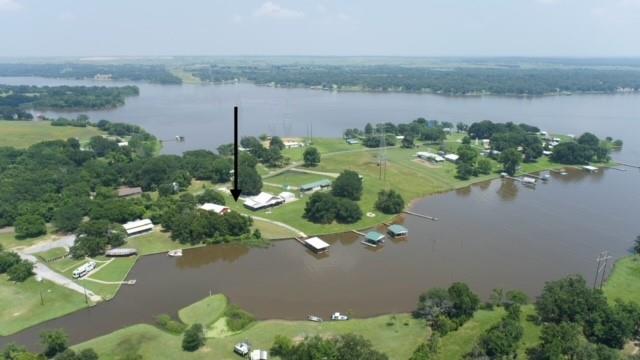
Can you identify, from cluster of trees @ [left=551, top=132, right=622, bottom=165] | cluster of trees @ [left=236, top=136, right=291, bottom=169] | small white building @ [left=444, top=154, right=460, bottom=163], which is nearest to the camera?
cluster of trees @ [left=236, top=136, right=291, bottom=169]

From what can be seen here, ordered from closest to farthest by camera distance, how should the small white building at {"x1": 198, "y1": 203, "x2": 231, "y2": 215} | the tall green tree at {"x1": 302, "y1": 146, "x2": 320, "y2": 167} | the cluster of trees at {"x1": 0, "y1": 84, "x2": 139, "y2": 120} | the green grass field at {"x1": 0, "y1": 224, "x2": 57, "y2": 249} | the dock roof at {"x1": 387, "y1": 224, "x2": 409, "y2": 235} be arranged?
the green grass field at {"x1": 0, "y1": 224, "x2": 57, "y2": 249} < the dock roof at {"x1": 387, "y1": 224, "x2": 409, "y2": 235} < the small white building at {"x1": 198, "y1": 203, "x2": 231, "y2": 215} < the tall green tree at {"x1": 302, "y1": 146, "x2": 320, "y2": 167} < the cluster of trees at {"x1": 0, "y1": 84, "x2": 139, "y2": 120}

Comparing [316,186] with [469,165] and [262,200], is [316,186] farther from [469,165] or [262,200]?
[469,165]

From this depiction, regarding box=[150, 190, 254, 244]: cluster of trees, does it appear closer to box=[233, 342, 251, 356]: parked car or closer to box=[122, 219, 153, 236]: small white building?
box=[122, 219, 153, 236]: small white building

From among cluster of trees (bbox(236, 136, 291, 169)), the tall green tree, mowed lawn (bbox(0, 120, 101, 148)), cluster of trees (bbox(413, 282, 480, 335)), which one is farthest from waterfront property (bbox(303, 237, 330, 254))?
mowed lawn (bbox(0, 120, 101, 148))

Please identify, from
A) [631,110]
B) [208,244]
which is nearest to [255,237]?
[208,244]

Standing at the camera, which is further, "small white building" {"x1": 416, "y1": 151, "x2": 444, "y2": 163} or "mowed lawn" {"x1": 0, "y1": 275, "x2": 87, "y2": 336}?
"small white building" {"x1": 416, "y1": 151, "x2": 444, "y2": 163}
